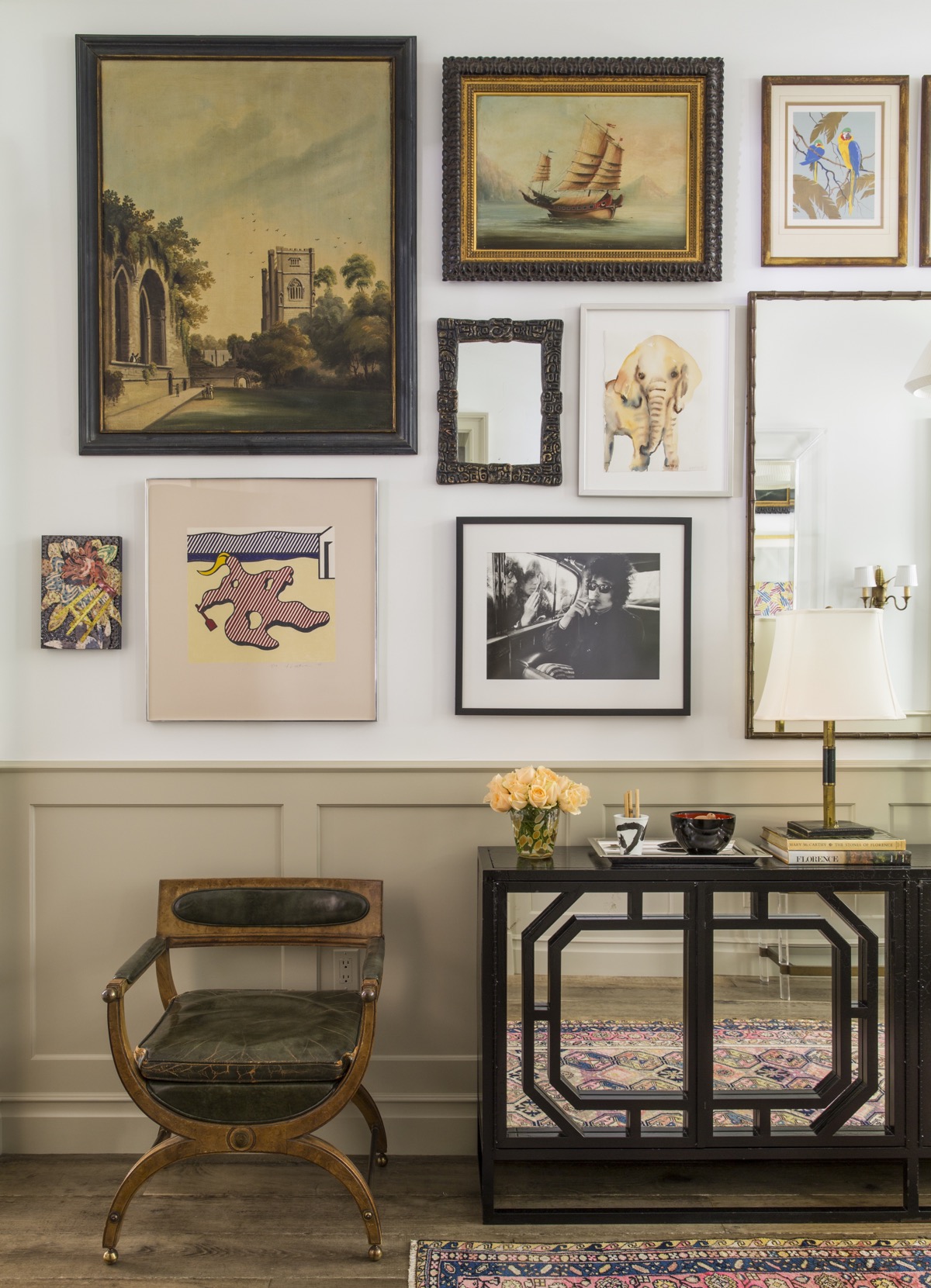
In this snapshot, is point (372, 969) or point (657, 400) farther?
point (657, 400)

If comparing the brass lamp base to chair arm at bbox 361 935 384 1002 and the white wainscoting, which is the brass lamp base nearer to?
the white wainscoting

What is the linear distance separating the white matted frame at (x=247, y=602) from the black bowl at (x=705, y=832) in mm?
948

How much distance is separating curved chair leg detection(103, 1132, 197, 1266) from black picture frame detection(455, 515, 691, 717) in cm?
131

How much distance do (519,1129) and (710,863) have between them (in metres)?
0.82

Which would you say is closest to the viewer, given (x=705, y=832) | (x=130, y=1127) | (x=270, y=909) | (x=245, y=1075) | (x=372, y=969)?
(x=245, y=1075)

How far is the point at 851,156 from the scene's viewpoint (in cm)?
257

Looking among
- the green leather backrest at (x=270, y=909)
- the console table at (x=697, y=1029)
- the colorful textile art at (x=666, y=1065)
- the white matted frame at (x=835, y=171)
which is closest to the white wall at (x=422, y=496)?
the white matted frame at (x=835, y=171)

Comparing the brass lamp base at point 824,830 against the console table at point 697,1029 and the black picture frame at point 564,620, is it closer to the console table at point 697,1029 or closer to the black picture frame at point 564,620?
the console table at point 697,1029

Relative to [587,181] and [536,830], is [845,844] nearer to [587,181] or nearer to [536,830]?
[536,830]

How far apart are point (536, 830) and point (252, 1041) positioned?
0.86 m

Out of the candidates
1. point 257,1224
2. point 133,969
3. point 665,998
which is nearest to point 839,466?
point 665,998

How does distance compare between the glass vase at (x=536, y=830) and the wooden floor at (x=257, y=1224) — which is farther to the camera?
the glass vase at (x=536, y=830)

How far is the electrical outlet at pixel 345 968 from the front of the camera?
2.57 meters

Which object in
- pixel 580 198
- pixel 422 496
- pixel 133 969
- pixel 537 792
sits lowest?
pixel 133 969
